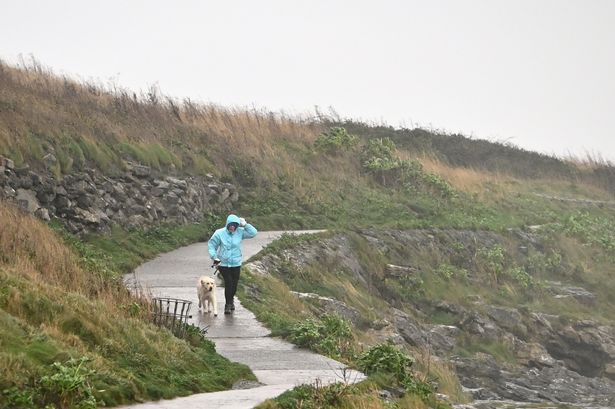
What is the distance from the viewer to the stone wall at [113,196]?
2073 centimetres

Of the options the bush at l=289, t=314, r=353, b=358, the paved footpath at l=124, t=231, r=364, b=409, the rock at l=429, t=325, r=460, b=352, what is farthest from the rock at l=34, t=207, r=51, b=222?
the rock at l=429, t=325, r=460, b=352

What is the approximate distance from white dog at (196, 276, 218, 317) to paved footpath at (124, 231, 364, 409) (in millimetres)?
185

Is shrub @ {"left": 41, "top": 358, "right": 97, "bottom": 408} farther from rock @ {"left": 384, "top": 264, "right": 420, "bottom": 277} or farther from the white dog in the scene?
rock @ {"left": 384, "top": 264, "right": 420, "bottom": 277}

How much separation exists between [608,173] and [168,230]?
33936mm

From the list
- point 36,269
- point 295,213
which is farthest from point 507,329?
point 36,269

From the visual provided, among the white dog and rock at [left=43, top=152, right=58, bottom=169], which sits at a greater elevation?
rock at [left=43, top=152, right=58, bottom=169]

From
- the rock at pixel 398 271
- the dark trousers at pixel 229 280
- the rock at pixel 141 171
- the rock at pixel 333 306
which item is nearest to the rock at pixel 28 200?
the dark trousers at pixel 229 280

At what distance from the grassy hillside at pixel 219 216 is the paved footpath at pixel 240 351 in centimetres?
37

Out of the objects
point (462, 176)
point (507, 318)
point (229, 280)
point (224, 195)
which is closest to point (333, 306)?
point (229, 280)

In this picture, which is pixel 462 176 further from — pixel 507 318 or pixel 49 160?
pixel 49 160

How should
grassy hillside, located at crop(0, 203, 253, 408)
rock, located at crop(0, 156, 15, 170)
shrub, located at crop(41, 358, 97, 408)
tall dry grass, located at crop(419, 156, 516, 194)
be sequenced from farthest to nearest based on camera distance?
tall dry grass, located at crop(419, 156, 516, 194) < rock, located at crop(0, 156, 15, 170) < grassy hillside, located at crop(0, 203, 253, 408) < shrub, located at crop(41, 358, 97, 408)

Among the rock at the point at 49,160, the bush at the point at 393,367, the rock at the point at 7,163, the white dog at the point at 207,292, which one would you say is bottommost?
the bush at the point at 393,367

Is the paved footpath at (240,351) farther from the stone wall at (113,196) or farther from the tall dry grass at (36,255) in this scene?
the stone wall at (113,196)

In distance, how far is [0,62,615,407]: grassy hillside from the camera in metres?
11.0
